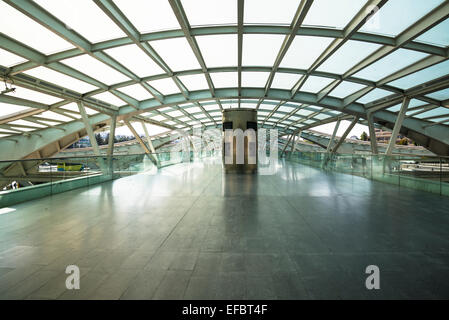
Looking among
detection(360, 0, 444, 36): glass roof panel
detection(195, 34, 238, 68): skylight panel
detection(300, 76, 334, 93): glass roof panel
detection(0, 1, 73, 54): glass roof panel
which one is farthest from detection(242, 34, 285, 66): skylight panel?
detection(0, 1, 73, 54): glass roof panel

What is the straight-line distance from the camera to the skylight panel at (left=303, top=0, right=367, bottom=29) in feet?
23.1

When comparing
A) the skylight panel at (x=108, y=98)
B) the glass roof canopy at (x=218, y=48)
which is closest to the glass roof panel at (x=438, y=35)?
the glass roof canopy at (x=218, y=48)

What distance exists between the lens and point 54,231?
397cm

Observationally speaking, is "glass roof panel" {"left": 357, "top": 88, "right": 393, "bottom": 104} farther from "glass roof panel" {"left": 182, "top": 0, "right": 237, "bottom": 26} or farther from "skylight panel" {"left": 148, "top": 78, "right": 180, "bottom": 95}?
"skylight panel" {"left": 148, "top": 78, "right": 180, "bottom": 95}

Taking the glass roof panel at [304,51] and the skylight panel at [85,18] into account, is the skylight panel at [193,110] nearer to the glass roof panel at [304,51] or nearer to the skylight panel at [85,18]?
the glass roof panel at [304,51]

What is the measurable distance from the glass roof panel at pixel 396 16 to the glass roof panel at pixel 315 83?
17.6 feet

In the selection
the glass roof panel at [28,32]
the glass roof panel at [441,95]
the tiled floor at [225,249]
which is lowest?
the tiled floor at [225,249]

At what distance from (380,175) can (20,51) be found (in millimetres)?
16857

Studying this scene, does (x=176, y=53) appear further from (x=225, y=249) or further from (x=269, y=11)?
(x=225, y=249)

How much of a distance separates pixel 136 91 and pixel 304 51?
1170 centimetres

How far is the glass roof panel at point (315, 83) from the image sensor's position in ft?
45.4

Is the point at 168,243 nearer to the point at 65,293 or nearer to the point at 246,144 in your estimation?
the point at 65,293

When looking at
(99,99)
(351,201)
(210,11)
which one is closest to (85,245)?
(351,201)
